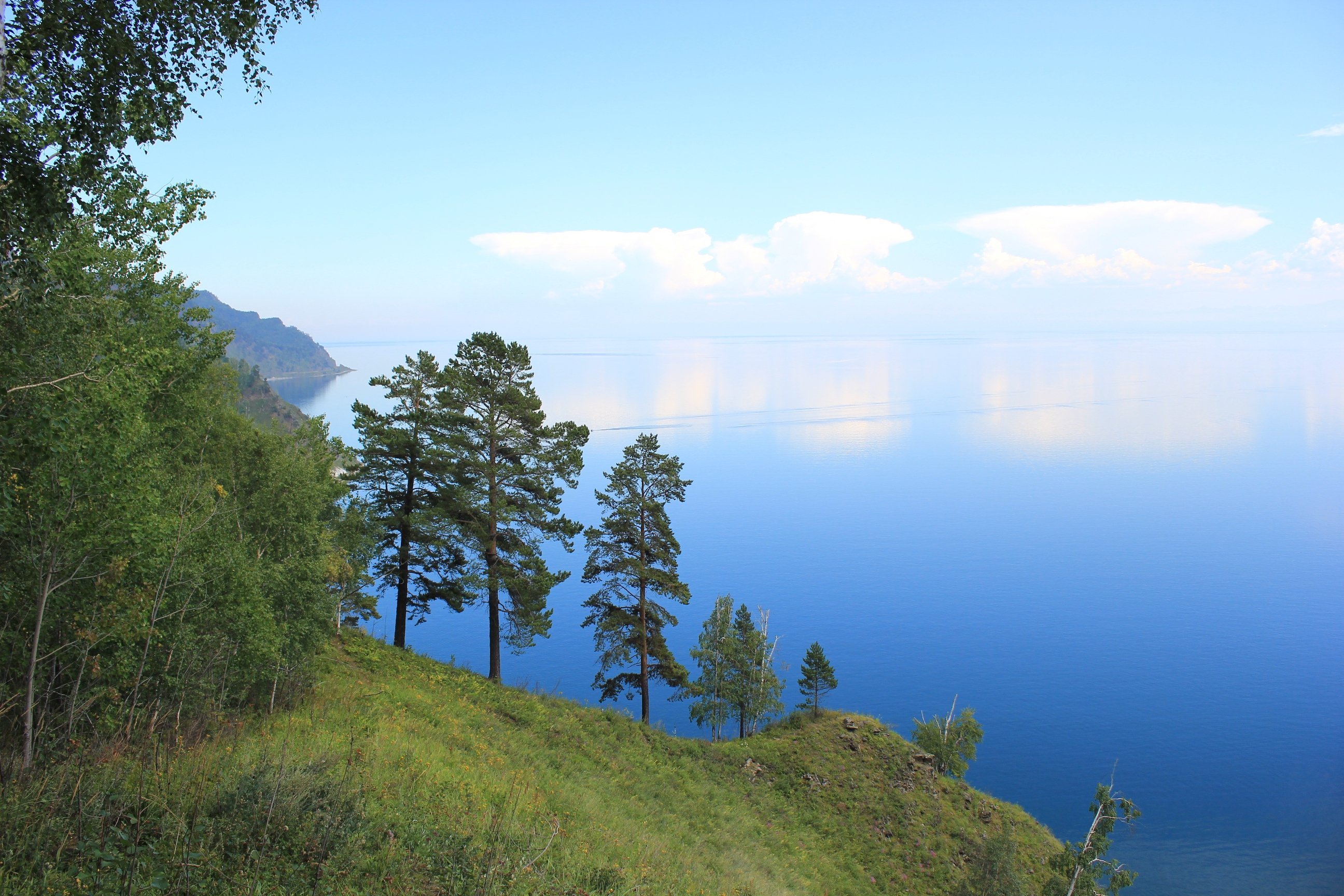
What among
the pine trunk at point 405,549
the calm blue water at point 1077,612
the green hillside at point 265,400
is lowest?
the calm blue water at point 1077,612

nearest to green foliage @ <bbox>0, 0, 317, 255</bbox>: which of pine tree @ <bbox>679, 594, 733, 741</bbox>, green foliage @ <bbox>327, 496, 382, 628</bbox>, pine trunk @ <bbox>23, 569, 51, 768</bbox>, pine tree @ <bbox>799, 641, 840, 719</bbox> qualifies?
Answer: pine trunk @ <bbox>23, 569, 51, 768</bbox>

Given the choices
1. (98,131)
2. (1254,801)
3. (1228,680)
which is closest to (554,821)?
(98,131)

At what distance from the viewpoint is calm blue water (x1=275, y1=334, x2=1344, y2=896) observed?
142ft

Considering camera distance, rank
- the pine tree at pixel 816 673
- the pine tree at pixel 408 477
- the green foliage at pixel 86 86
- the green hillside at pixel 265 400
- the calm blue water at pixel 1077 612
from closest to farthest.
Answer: the green foliage at pixel 86 86, the pine tree at pixel 408 477, the pine tree at pixel 816 673, the calm blue water at pixel 1077 612, the green hillside at pixel 265 400

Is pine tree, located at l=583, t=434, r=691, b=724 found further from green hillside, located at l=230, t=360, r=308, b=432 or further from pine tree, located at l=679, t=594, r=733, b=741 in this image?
green hillside, located at l=230, t=360, r=308, b=432

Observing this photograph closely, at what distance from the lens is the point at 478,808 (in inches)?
426

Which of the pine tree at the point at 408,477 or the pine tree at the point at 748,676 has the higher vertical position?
the pine tree at the point at 408,477

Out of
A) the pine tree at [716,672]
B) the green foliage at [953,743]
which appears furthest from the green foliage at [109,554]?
the pine tree at [716,672]

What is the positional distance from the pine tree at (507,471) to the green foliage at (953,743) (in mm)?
17515

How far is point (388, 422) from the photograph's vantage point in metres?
26.8

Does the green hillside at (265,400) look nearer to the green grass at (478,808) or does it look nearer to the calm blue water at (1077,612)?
the calm blue water at (1077,612)

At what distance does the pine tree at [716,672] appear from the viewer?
3828cm

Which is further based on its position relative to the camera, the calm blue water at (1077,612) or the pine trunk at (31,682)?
the calm blue water at (1077,612)

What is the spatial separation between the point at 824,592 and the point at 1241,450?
100853mm
